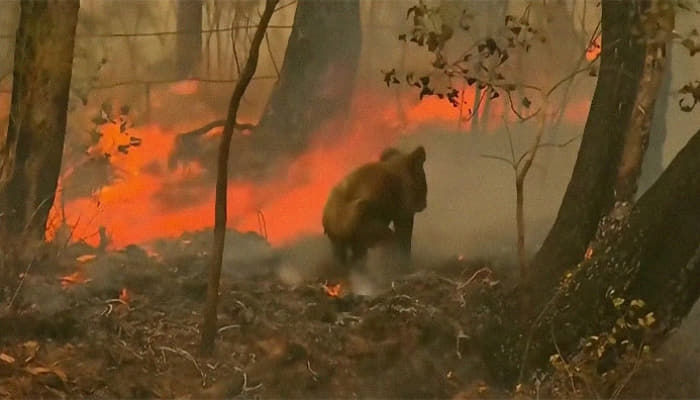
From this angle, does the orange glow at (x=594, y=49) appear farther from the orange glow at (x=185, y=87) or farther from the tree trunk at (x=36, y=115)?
the tree trunk at (x=36, y=115)

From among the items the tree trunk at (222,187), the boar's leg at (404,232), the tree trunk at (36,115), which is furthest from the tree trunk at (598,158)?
the tree trunk at (36,115)

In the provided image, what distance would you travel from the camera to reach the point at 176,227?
1.73m

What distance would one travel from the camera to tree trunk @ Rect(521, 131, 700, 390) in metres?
1.64

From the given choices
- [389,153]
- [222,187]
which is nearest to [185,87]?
[222,187]

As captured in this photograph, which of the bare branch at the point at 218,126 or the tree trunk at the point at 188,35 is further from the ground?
the tree trunk at the point at 188,35

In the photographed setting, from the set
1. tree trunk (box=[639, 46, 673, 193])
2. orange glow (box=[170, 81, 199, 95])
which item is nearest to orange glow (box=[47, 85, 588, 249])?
orange glow (box=[170, 81, 199, 95])

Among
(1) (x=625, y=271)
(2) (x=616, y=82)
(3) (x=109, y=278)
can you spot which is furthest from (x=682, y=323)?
(3) (x=109, y=278)

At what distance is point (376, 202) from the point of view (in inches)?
69.5

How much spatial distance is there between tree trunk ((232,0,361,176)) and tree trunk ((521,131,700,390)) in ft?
1.83

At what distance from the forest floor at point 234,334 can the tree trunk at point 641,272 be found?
14 centimetres

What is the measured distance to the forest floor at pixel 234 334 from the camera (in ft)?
5.67

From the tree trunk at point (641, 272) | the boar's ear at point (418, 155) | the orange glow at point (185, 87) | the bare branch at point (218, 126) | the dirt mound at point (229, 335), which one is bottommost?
the dirt mound at point (229, 335)

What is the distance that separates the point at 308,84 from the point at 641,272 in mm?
717

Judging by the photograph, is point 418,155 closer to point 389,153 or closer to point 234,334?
point 389,153
